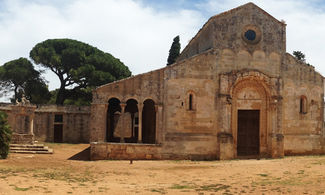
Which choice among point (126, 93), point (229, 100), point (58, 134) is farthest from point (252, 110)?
point (58, 134)

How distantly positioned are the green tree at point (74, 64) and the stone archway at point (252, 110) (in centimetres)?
2360

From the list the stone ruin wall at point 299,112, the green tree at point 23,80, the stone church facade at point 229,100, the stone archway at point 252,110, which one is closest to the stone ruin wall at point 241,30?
the stone church facade at point 229,100

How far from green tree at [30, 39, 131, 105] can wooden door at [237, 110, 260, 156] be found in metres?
23.7

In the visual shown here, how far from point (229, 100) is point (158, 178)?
9.61 meters

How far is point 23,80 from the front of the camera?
46312 millimetres

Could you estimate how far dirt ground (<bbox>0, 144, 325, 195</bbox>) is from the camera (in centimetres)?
1279

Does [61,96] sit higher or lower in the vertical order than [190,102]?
higher

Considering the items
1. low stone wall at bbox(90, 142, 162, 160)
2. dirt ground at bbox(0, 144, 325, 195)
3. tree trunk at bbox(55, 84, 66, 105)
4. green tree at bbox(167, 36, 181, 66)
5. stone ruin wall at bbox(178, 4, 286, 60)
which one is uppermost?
green tree at bbox(167, 36, 181, 66)

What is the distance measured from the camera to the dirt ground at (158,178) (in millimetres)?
12789

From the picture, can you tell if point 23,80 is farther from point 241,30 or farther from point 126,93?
point 241,30

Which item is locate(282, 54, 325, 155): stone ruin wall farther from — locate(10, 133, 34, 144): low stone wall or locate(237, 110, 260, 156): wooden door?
locate(10, 133, 34, 144): low stone wall

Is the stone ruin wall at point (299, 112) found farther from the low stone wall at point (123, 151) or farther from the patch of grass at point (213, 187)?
the patch of grass at point (213, 187)

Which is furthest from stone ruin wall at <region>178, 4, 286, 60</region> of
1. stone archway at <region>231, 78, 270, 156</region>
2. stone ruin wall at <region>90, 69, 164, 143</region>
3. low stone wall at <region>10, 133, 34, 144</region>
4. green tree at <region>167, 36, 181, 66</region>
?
green tree at <region>167, 36, 181, 66</region>

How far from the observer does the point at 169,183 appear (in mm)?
15164
